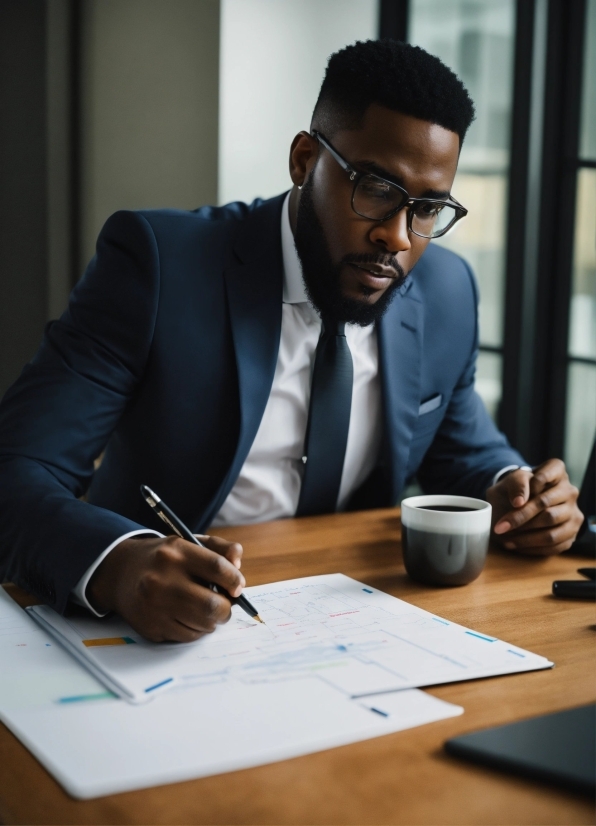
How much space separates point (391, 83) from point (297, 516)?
774 millimetres

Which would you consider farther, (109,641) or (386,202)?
(386,202)

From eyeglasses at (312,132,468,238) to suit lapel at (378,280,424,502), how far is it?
271 millimetres

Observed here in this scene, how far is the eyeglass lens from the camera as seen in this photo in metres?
1.45

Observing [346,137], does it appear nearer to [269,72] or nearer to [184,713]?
[184,713]

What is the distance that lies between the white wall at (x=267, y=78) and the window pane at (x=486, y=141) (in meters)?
0.43

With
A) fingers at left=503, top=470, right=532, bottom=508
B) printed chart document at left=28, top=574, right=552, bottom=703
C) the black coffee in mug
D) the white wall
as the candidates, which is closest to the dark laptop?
printed chart document at left=28, top=574, right=552, bottom=703

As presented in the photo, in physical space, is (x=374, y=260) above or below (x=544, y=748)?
above

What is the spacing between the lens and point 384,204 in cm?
147

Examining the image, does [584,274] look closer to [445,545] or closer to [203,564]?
[445,545]

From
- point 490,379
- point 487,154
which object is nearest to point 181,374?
point 490,379

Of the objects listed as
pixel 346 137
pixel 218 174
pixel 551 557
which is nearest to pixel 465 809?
pixel 551 557

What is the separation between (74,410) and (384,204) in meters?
0.58

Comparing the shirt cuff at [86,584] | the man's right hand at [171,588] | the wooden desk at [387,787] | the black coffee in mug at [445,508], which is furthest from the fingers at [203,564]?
the black coffee in mug at [445,508]

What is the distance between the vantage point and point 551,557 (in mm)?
1418
